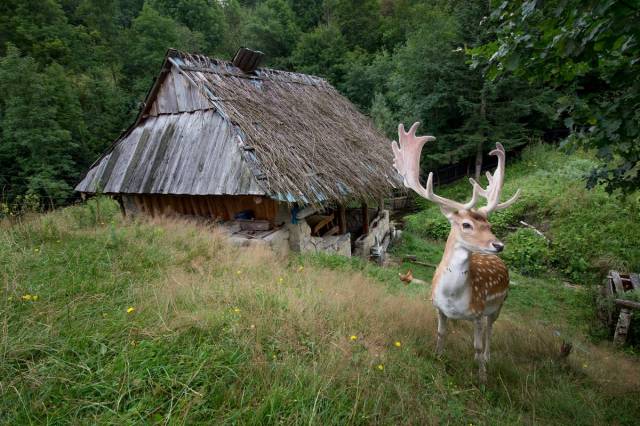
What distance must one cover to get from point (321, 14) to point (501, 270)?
117 ft

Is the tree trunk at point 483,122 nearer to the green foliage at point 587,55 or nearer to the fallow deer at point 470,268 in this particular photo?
the green foliage at point 587,55

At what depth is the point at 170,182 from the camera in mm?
6590

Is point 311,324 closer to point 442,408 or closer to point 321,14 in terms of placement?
point 442,408

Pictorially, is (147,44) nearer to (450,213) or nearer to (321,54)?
(321,54)

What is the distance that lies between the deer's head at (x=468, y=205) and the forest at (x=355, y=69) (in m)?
0.77

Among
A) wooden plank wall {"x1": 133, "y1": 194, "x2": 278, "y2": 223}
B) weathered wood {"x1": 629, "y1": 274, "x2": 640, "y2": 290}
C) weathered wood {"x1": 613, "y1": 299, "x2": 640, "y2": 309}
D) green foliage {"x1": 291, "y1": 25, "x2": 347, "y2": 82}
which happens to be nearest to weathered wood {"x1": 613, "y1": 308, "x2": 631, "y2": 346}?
weathered wood {"x1": 613, "y1": 299, "x2": 640, "y2": 309}

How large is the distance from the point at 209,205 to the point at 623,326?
7.98 m

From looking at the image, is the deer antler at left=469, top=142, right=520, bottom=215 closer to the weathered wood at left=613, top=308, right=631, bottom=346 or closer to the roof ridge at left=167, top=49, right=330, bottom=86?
the weathered wood at left=613, top=308, right=631, bottom=346

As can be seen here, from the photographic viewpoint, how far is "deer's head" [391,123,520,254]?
254cm

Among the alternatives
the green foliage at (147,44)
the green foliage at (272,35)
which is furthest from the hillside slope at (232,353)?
the green foliage at (272,35)

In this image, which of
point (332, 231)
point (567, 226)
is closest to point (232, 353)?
point (332, 231)

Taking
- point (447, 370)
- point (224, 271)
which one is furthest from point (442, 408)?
point (224, 271)

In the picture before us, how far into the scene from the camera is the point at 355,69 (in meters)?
24.6

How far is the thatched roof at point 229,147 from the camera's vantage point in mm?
5965
